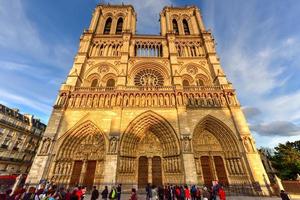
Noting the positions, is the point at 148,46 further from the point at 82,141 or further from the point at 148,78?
the point at 82,141

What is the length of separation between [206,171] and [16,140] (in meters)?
22.8

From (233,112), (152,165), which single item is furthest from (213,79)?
(152,165)

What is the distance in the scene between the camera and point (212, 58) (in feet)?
58.1

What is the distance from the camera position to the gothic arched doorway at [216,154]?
38.8ft

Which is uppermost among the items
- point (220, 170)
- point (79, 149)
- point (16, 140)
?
point (16, 140)

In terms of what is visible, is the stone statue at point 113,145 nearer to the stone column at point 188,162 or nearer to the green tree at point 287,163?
the stone column at point 188,162

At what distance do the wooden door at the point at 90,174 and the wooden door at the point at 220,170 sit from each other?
1016 centimetres

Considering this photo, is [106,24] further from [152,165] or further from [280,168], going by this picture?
[280,168]

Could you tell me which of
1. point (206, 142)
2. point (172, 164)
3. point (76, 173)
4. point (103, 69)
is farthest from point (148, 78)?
point (76, 173)

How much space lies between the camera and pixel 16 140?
19.0m

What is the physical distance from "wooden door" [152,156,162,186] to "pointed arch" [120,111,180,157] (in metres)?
0.87

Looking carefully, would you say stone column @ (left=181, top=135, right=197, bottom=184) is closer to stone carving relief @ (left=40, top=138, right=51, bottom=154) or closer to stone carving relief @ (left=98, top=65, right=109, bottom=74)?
stone carving relief @ (left=40, top=138, right=51, bottom=154)

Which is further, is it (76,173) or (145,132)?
(145,132)

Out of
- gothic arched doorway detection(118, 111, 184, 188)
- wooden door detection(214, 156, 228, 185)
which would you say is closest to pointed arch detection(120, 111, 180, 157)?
gothic arched doorway detection(118, 111, 184, 188)
